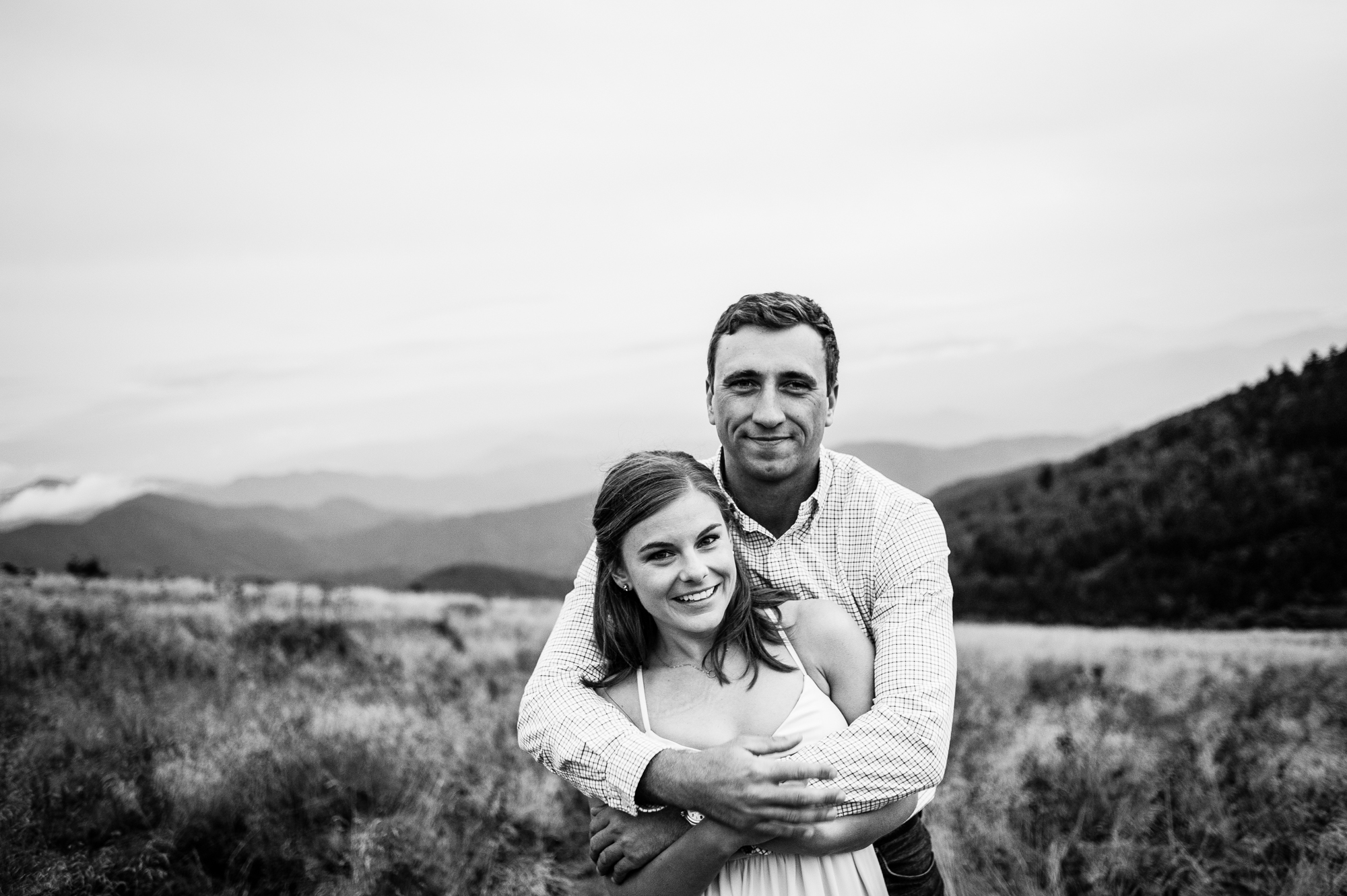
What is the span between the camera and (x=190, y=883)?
12.5 feet

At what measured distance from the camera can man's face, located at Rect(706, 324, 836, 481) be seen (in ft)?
9.36

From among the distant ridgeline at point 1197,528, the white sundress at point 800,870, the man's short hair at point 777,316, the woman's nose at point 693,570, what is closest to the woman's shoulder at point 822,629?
the white sundress at point 800,870

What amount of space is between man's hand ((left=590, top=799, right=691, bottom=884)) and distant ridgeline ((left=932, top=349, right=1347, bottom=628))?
35.6m

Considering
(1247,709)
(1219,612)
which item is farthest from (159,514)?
(1247,709)

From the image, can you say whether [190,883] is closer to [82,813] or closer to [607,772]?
[82,813]

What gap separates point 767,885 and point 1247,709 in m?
6.75

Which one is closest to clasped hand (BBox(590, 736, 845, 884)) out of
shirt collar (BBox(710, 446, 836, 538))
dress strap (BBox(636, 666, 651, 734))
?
dress strap (BBox(636, 666, 651, 734))

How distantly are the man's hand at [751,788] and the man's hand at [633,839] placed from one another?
0.15 meters

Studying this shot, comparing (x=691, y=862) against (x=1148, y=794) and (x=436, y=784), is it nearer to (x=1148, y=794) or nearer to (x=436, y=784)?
(x=436, y=784)

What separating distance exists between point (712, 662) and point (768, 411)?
2.83 feet

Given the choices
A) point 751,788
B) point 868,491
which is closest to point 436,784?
point 751,788

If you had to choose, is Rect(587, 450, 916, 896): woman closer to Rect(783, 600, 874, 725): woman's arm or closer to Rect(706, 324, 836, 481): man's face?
Rect(783, 600, 874, 725): woman's arm

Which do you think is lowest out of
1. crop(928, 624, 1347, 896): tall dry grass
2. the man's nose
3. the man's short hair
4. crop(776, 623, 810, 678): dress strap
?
crop(928, 624, 1347, 896): tall dry grass

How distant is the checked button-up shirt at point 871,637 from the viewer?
2344 mm
